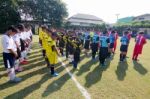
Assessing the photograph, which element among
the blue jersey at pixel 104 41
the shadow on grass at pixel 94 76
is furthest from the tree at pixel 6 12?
the shadow on grass at pixel 94 76

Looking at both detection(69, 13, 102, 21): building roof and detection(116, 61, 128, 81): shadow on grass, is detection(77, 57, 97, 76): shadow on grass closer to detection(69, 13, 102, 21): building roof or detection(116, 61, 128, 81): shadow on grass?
detection(116, 61, 128, 81): shadow on grass

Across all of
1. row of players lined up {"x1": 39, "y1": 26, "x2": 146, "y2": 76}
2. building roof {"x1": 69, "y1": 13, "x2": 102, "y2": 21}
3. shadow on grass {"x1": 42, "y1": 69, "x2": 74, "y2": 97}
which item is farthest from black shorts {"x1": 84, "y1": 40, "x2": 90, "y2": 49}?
building roof {"x1": 69, "y1": 13, "x2": 102, "y2": 21}

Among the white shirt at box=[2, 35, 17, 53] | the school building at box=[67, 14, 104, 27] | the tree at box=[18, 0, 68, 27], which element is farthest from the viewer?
the school building at box=[67, 14, 104, 27]

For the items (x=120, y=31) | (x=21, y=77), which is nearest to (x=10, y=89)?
(x=21, y=77)

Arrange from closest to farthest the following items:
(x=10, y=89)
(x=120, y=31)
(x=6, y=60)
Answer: (x=10, y=89), (x=6, y=60), (x=120, y=31)

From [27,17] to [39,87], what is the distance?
5962 centimetres

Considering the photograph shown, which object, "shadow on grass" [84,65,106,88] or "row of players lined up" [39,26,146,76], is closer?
"shadow on grass" [84,65,106,88]

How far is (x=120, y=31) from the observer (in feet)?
191

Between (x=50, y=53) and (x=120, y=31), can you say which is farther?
(x=120, y=31)

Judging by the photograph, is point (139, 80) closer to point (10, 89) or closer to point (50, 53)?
point (50, 53)

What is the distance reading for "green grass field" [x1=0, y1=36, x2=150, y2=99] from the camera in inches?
285

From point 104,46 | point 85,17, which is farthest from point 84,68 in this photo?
point 85,17

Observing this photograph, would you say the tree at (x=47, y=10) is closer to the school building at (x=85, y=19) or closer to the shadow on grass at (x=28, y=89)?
the school building at (x=85, y=19)

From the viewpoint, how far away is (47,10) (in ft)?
203
